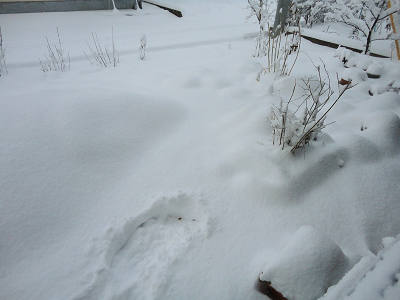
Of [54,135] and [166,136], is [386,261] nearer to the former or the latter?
Result: [166,136]

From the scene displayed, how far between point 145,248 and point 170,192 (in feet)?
1.15

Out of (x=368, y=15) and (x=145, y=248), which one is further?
(x=368, y=15)

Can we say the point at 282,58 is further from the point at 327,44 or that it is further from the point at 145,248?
the point at 145,248

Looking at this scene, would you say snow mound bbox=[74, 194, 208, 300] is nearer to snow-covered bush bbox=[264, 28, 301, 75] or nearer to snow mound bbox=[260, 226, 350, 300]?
snow mound bbox=[260, 226, 350, 300]

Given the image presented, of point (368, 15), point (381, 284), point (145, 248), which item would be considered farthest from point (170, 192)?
point (368, 15)

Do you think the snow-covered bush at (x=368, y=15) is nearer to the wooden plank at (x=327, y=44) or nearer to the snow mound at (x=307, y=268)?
the wooden plank at (x=327, y=44)

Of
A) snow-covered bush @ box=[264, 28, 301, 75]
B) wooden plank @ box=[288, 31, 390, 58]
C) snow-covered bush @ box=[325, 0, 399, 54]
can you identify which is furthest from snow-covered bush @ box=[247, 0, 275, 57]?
snow-covered bush @ box=[325, 0, 399, 54]

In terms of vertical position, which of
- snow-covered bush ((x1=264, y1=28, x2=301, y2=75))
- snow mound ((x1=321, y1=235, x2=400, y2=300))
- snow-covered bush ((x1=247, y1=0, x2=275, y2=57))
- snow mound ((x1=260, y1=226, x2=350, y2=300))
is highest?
snow-covered bush ((x1=247, y1=0, x2=275, y2=57))

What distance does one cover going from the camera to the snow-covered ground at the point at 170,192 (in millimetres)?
1106

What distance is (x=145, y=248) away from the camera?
1244 millimetres

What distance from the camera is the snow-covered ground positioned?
3.63ft

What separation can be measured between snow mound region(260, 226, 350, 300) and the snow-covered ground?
14 cm

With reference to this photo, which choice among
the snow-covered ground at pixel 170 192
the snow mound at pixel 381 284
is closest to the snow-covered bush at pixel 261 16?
the snow-covered ground at pixel 170 192

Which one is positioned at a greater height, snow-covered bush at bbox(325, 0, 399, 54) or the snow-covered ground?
snow-covered bush at bbox(325, 0, 399, 54)
